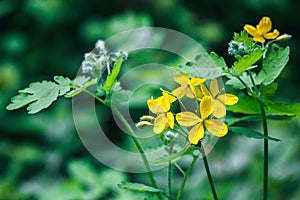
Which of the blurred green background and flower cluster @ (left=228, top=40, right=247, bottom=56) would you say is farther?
the blurred green background

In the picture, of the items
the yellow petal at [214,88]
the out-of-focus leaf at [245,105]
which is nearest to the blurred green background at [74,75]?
the out-of-focus leaf at [245,105]

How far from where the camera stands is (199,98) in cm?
73

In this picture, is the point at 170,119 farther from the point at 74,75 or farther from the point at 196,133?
the point at 74,75

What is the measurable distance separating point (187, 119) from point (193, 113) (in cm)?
1

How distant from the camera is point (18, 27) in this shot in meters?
2.97

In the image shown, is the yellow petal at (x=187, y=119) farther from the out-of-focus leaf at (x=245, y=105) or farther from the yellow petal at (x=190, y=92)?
the out-of-focus leaf at (x=245, y=105)

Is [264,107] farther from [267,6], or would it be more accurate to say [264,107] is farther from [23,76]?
[267,6]

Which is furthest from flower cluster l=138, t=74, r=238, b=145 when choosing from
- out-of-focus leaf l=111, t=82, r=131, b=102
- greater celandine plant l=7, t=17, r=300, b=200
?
out-of-focus leaf l=111, t=82, r=131, b=102

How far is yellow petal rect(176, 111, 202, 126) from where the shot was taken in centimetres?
70

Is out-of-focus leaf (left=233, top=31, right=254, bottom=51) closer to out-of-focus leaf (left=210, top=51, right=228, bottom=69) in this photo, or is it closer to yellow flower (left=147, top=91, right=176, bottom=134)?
out-of-focus leaf (left=210, top=51, right=228, bottom=69)

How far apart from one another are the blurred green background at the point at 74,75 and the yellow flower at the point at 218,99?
0.93m

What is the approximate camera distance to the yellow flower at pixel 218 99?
0.72m

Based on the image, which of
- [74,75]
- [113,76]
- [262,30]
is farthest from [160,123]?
[74,75]

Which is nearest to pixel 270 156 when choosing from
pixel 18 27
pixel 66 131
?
pixel 66 131
